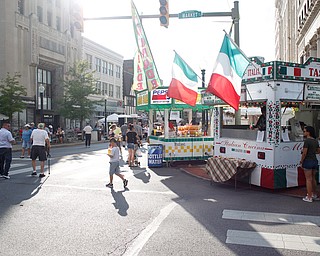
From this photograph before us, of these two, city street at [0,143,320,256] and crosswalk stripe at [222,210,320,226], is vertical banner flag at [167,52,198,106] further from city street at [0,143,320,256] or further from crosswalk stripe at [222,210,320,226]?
crosswalk stripe at [222,210,320,226]

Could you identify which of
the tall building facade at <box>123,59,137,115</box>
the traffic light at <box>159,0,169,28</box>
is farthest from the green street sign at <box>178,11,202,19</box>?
the tall building facade at <box>123,59,137,115</box>

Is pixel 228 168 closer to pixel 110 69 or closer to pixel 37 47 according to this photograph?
pixel 37 47

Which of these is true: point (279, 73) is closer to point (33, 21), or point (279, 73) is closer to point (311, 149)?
point (311, 149)

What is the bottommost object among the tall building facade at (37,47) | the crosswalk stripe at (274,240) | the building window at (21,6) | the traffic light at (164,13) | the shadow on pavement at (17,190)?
the shadow on pavement at (17,190)

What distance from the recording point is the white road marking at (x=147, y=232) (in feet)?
15.1

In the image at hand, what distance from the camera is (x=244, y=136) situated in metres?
9.54

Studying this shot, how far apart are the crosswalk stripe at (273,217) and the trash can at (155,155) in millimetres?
6689

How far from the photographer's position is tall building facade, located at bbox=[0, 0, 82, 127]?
3088 centimetres

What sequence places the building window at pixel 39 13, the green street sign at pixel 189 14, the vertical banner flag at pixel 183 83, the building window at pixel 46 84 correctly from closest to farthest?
the vertical banner flag at pixel 183 83 → the green street sign at pixel 189 14 → the building window at pixel 39 13 → the building window at pixel 46 84

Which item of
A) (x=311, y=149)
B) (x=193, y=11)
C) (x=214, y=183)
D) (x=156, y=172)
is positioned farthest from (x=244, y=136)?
(x=193, y=11)

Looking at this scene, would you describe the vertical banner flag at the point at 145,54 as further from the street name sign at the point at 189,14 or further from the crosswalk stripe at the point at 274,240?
the crosswalk stripe at the point at 274,240

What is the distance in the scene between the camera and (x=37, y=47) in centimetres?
3422

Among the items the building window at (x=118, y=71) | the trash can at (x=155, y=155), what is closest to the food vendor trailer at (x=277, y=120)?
the trash can at (x=155, y=155)

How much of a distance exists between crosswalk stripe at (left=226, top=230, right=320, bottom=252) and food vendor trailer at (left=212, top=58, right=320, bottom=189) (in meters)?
3.27
